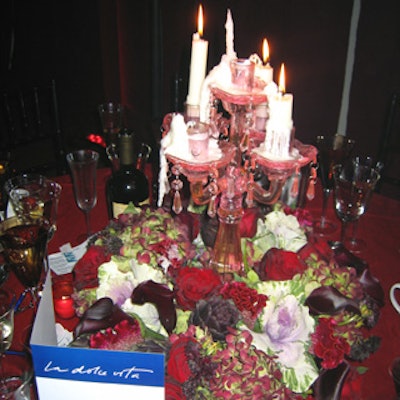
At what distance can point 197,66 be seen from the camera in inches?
34.6

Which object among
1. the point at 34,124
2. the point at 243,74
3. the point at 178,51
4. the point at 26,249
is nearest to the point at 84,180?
the point at 26,249

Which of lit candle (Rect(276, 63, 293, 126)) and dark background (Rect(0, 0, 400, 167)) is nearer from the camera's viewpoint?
lit candle (Rect(276, 63, 293, 126))

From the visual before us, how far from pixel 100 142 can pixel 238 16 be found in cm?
139

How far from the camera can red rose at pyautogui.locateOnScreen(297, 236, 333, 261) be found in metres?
0.92

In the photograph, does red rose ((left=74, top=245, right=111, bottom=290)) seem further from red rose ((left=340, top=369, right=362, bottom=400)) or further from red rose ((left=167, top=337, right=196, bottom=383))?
red rose ((left=340, top=369, right=362, bottom=400))

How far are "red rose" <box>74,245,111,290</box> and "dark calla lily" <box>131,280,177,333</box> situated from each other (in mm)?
145

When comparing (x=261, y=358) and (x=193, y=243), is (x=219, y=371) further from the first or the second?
(x=193, y=243)

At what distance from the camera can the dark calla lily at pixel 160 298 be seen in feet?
2.62

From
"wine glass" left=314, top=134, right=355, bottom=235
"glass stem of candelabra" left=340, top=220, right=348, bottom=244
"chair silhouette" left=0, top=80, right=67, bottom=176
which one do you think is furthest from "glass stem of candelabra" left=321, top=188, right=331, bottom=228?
"chair silhouette" left=0, top=80, right=67, bottom=176

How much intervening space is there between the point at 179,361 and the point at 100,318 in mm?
147

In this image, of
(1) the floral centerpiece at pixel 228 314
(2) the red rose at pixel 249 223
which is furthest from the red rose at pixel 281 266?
(2) the red rose at pixel 249 223

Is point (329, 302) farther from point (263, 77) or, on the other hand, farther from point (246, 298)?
point (263, 77)

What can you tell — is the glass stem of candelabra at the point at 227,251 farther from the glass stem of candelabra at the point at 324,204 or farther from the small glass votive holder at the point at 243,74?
the glass stem of candelabra at the point at 324,204

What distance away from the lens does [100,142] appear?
2.09m
